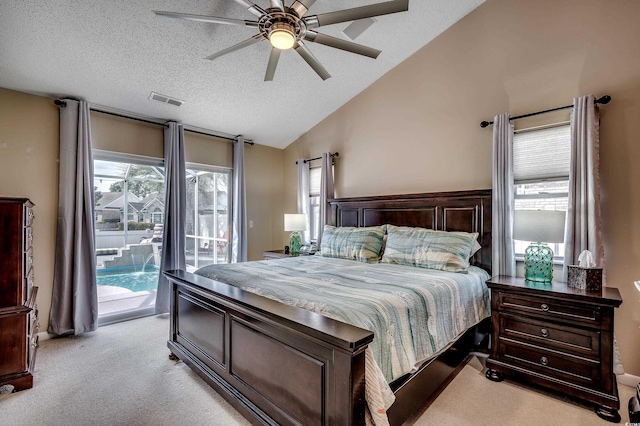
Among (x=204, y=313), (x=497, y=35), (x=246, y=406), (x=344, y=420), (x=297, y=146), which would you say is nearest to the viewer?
(x=344, y=420)

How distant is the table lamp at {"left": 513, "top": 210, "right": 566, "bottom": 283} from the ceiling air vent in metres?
3.97

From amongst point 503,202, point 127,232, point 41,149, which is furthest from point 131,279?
point 503,202

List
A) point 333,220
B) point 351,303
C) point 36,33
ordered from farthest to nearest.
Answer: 1. point 333,220
2. point 36,33
3. point 351,303

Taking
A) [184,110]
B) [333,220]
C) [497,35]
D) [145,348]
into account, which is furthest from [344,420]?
[184,110]

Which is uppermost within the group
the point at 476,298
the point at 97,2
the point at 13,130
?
the point at 97,2

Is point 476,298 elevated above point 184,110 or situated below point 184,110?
below

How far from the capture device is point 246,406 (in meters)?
1.97

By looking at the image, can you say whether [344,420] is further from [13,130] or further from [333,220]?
[13,130]

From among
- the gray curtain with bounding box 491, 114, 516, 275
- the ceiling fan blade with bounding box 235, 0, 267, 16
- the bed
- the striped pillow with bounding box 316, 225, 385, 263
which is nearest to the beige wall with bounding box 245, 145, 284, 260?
the striped pillow with bounding box 316, 225, 385, 263

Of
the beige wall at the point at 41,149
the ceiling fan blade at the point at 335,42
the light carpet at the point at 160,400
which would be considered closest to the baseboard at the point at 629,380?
the light carpet at the point at 160,400

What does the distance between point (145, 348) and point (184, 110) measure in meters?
2.93

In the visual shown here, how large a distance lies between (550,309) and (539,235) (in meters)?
0.57

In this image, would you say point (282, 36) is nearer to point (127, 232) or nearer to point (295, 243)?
point (295, 243)

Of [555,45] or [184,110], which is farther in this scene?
[184,110]
